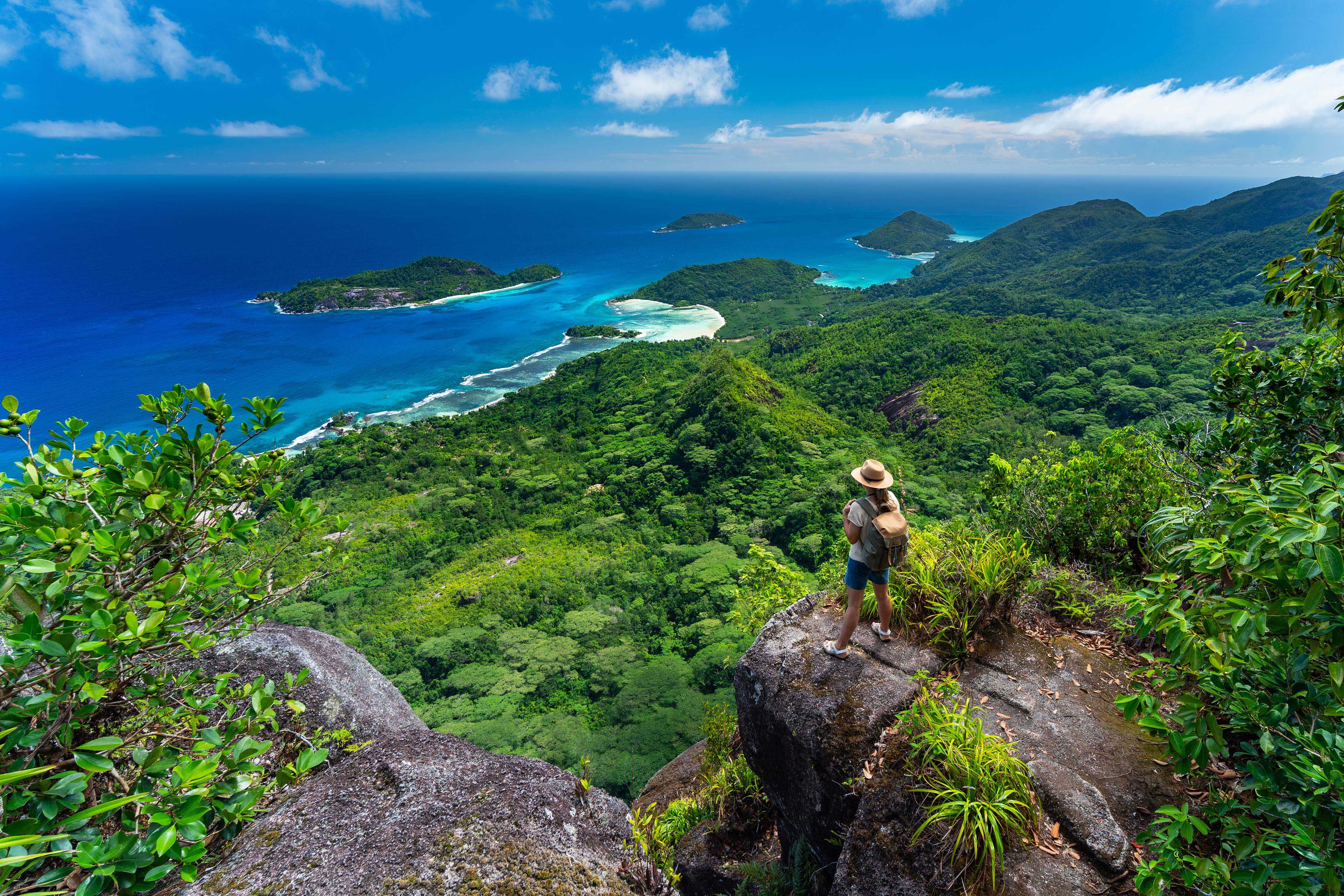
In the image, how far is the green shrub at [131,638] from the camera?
82.7 inches

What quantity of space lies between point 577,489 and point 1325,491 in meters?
39.7

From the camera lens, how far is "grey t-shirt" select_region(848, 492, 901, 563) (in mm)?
5145

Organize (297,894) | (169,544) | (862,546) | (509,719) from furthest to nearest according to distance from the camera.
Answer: (509,719) < (862,546) < (297,894) < (169,544)

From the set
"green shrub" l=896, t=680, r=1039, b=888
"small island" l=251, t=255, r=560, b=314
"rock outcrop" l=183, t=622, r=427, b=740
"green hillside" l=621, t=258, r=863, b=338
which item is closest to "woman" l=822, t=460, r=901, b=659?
"green shrub" l=896, t=680, r=1039, b=888

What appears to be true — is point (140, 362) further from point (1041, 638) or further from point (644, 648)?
point (1041, 638)

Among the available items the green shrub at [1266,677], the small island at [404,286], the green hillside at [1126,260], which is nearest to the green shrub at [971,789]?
the green shrub at [1266,677]

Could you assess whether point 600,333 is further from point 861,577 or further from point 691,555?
point 861,577

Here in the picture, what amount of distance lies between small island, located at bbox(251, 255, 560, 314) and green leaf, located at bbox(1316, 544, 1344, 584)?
11364 cm

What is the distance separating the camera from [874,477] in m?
5.17

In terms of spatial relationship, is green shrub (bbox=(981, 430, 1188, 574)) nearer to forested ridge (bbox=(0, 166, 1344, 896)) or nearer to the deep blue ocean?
forested ridge (bbox=(0, 166, 1344, 896))

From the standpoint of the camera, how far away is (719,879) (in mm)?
6777

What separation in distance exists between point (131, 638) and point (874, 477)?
17.2 ft

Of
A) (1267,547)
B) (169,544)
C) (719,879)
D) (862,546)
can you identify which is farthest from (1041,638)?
(169,544)

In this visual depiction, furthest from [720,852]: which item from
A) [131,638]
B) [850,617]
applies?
[131,638]
